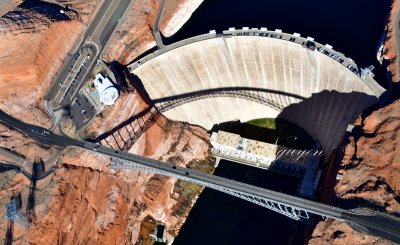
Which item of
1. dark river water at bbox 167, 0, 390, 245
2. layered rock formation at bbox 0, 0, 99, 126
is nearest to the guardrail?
dark river water at bbox 167, 0, 390, 245

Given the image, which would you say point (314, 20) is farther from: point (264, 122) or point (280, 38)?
point (264, 122)

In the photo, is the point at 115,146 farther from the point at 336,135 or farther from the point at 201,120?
the point at 336,135

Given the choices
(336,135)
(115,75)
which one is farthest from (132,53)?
(336,135)

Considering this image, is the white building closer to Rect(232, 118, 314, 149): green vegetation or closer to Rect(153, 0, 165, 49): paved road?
Rect(153, 0, 165, 49): paved road

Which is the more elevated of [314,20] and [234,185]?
[314,20]

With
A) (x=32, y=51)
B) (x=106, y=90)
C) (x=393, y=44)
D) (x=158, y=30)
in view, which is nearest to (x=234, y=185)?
(x=106, y=90)

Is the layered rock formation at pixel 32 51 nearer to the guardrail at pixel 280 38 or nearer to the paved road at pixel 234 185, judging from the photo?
the paved road at pixel 234 185
